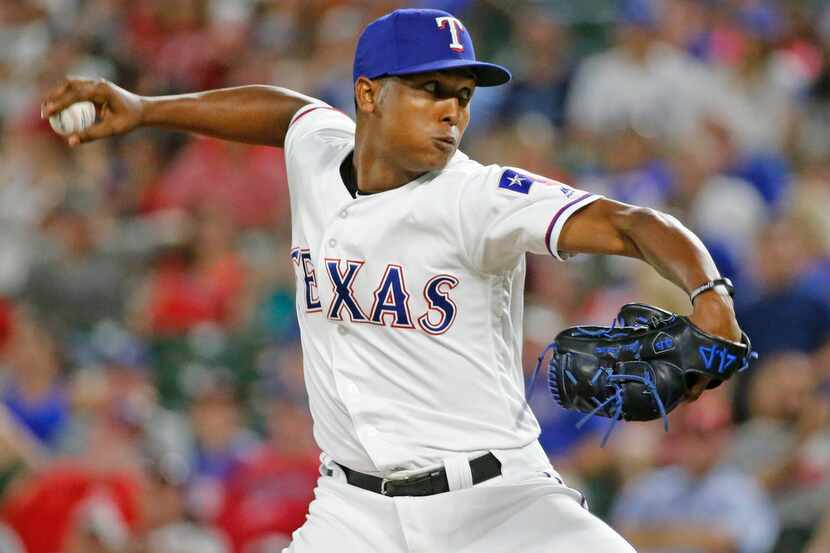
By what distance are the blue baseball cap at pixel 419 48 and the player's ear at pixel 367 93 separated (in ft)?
0.07

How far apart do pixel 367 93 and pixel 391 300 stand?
558 millimetres

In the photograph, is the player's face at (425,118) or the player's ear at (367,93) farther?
the player's ear at (367,93)

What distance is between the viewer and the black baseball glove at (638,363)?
2770 mm

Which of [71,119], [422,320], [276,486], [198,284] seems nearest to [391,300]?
[422,320]

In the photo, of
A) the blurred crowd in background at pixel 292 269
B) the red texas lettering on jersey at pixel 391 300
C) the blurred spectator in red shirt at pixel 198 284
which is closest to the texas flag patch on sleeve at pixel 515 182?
the red texas lettering on jersey at pixel 391 300

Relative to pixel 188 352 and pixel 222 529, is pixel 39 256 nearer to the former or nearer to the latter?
pixel 188 352

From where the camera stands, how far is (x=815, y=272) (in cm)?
687

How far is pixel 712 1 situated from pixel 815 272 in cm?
284

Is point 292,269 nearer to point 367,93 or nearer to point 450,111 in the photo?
point 367,93

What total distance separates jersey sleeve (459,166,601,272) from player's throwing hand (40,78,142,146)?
3.83ft

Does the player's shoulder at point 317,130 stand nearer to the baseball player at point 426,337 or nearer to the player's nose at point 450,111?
the baseball player at point 426,337

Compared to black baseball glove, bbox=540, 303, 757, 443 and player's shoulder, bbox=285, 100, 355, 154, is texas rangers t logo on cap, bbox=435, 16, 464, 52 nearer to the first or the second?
player's shoulder, bbox=285, 100, 355, 154

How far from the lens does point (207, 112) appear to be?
3967mm

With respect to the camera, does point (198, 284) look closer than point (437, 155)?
No
